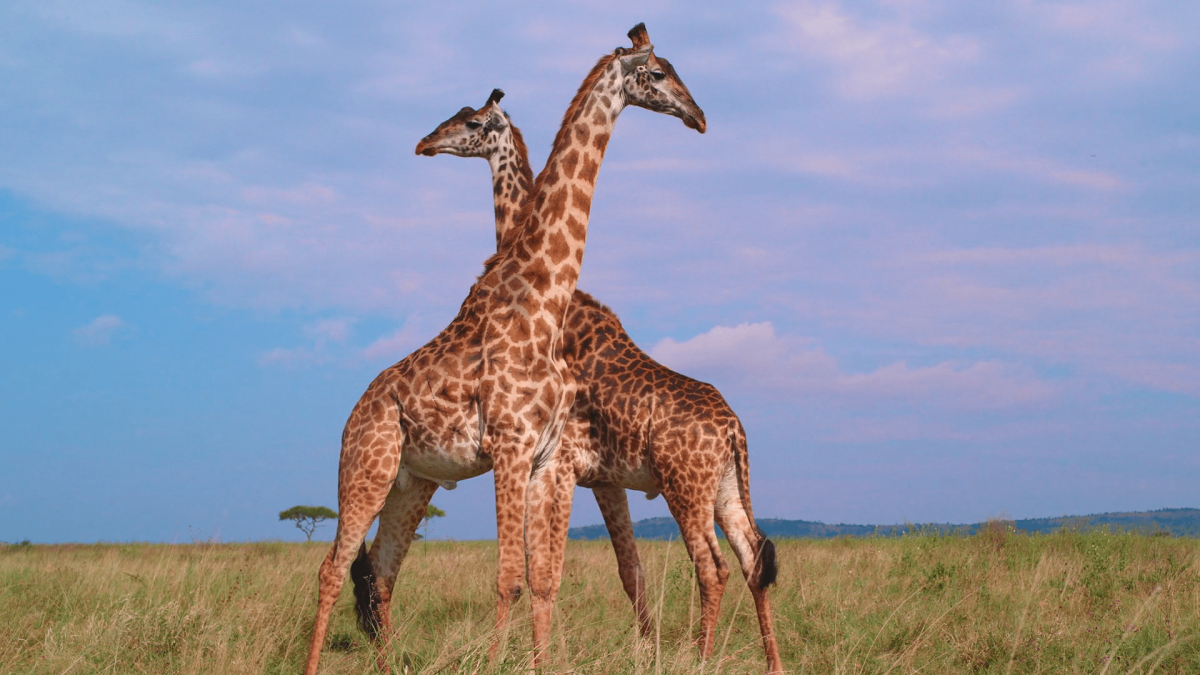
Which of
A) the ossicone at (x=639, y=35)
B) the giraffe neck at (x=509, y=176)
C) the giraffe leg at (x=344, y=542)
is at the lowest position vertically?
the giraffe leg at (x=344, y=542)

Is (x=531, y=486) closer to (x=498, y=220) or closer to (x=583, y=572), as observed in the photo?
(x=498, y=220)

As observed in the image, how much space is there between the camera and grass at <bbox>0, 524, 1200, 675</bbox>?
636cm

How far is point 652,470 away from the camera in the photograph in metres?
7.26

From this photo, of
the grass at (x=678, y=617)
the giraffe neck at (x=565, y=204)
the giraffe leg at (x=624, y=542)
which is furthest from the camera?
the giraffe leg at (x=624, y=542)

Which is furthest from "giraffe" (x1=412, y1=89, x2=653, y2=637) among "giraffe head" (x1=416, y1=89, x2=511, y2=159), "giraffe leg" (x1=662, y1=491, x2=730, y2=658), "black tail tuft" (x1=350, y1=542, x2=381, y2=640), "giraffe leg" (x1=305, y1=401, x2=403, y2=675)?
"giraffe leg" (x1=305, y1=401, x2=403, y2=675)

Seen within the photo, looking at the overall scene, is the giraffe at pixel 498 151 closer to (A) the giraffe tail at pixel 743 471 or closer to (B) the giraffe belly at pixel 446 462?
(A) the giraffe tail at pixel 743 471

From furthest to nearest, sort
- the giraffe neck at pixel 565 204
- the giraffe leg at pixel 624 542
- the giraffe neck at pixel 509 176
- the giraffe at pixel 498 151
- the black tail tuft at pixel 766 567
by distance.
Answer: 1. the giraffe neck at pixel 509 176
2. the giraffe at pixel 498 151
3. the giraffe leg at pixel 624 542
4. the black tail tuft at pixel 766 567
5. the giraffe neck at pixel 565 204

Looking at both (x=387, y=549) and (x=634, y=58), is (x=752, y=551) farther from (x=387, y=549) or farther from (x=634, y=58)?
(x=634, y=58)

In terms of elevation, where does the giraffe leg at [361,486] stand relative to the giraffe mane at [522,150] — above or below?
below

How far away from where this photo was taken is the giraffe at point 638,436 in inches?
278

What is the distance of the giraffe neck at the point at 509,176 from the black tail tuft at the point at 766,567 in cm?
340

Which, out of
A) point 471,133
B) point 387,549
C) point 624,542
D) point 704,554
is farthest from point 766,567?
point 471,133

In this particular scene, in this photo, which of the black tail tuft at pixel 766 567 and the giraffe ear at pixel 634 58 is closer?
the giraffe ear at pixel 634 58

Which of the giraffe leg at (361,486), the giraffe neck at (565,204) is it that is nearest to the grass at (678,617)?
the giraffe leg at (361,486)
